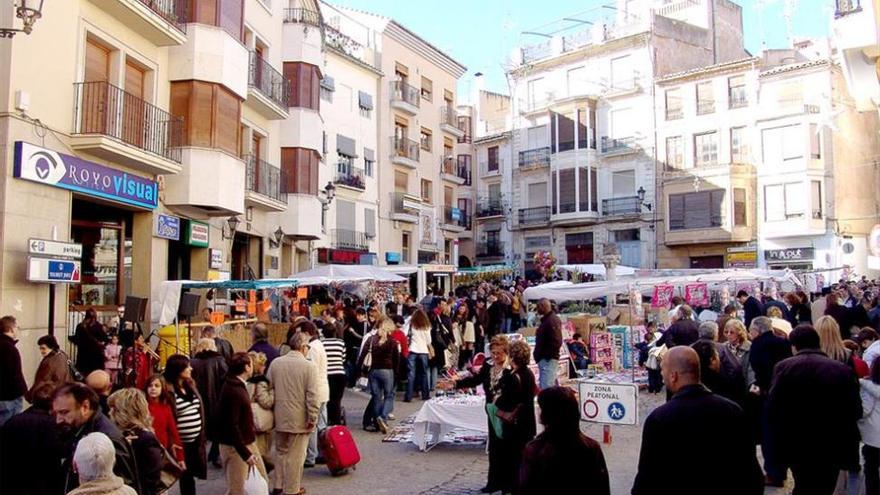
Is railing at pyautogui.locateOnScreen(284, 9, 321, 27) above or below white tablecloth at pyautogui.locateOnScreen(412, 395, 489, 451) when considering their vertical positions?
above

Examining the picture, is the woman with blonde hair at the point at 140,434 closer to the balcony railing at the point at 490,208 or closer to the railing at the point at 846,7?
the railing at the point at 846,7

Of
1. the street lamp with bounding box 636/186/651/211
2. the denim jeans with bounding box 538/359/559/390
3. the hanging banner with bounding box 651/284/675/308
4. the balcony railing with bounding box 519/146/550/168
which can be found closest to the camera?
the denim jeans with bounding box 538/359/559/390

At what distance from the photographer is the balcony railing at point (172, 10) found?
A: 1455cm

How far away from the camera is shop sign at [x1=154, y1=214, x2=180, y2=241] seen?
15477 mm

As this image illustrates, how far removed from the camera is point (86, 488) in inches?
150

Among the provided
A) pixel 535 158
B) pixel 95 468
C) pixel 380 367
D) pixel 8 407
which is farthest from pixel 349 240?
pixel 95 468

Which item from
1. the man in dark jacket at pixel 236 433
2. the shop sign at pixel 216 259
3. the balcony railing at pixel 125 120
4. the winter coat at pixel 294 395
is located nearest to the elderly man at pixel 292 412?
the winter coat at pixel 294 395

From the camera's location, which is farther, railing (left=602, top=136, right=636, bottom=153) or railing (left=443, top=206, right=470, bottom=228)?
railing (left=443, top=206, right=470, bottom=228)

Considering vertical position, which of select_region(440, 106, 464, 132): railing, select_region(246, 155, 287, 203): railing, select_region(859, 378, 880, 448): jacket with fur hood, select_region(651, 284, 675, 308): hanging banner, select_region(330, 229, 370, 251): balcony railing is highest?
select_region(440, 106, 464, 132): railing

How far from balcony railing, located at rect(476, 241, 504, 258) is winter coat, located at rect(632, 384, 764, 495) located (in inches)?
1620

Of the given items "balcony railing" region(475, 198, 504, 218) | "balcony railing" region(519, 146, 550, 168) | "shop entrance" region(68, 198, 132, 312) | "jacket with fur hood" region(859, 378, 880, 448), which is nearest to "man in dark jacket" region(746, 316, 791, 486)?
"jacket with fur hood" region(859, 378, 880, 448)

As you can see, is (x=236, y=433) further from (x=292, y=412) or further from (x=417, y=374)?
(x=417, y=374)

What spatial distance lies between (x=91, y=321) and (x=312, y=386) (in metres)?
5.39

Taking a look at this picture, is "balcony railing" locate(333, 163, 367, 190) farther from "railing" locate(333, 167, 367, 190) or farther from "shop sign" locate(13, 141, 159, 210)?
"shop sign" locate(13, 141, 159, 210)
